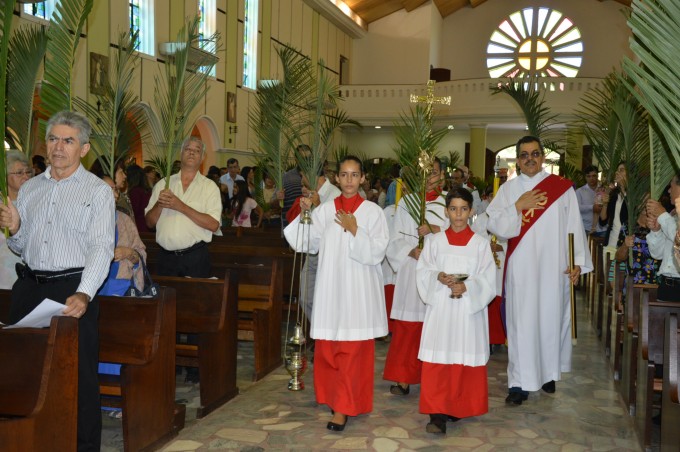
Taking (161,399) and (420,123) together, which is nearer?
(161,399)

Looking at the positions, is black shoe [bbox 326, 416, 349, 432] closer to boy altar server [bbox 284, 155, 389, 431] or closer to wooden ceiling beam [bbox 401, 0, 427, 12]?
boy altar server [bbox 284, 155, 389, 431]

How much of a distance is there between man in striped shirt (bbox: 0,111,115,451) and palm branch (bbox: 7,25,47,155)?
2.48 m

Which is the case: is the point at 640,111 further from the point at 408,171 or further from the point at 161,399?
the point at 161,399

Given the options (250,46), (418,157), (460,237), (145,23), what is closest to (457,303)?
(460,237)

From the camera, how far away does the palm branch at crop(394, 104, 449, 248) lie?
552 cm

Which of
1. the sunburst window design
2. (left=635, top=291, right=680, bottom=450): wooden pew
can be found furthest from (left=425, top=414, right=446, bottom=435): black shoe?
the sunburst window design

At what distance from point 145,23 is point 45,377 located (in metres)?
12.9

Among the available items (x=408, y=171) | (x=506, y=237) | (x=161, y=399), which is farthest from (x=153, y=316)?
(x=506, y=237)

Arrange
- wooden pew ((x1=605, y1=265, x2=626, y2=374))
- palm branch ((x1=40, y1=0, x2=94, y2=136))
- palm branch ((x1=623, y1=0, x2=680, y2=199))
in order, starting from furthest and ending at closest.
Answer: wooden pew ((x1=605, y1=265, x2=626, y2=374)) < palm branch ((x1=40, y1=0, x2=94, y2=136)) < palm branch ((x1=623, y1=0, x2=680, y2=199))

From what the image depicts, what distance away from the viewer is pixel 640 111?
6.56 metres

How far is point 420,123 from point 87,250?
9.56ft


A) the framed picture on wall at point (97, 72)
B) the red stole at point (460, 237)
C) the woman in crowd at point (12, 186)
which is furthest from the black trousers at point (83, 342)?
the framed picture on wall at point (97, 72)

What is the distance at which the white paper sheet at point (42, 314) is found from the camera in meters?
3.27

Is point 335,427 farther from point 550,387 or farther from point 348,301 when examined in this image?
point 550,387
